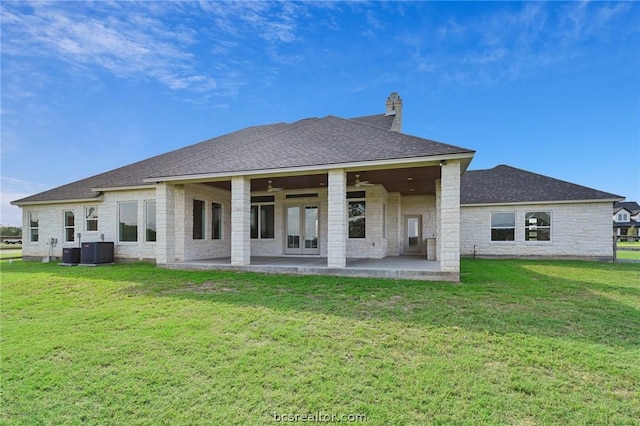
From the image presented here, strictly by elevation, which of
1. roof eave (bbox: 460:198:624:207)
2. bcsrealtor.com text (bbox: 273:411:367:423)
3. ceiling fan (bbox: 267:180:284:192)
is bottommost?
bcsrealtor.com text (bbox: 273:411:367:423)

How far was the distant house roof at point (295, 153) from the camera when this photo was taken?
841 centimetres

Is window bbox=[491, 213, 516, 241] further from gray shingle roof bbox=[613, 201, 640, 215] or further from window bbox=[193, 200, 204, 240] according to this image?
gray shingle roof bbox=[613, 201, 640, 215]

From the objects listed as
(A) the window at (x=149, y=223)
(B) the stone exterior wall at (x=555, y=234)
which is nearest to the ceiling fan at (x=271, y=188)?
(A) the window at (x=149, y=223)

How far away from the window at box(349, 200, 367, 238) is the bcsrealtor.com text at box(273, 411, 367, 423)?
10.4m

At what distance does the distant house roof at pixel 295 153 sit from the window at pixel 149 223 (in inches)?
40.4

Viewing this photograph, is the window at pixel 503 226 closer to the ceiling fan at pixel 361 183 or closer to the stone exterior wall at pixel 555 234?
the stone exterior wall at pixel 555 234

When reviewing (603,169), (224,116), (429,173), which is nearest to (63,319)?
(429,173)

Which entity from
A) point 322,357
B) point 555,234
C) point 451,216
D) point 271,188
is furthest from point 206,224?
point 555,234

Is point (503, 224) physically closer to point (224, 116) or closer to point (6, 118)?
point (224, 116)

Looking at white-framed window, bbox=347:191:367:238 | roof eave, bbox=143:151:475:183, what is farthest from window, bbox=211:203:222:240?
white-framed window, bbox=347:191:367:238

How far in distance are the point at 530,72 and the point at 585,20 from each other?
3.43 m

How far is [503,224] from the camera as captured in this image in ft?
49.6

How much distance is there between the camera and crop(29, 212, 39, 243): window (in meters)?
14.8

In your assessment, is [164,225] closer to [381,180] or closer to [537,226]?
[381,180]
